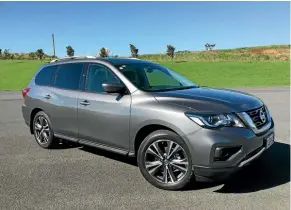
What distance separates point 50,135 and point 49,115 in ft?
1.28

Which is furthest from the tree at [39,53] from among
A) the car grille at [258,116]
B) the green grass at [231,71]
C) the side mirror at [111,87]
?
the car grille at [258,116]

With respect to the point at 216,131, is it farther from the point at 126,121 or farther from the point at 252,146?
the point at 126,121

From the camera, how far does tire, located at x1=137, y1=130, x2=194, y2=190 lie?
4.19m

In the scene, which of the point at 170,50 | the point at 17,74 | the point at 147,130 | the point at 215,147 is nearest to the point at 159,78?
the point at 147,130

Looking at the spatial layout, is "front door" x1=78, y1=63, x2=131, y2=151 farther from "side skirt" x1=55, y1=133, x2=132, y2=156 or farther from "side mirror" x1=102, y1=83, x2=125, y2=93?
"side mirror" x1=102, y1=83, x2=125, y2=93

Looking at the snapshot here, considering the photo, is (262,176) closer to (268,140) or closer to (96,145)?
(268,140)

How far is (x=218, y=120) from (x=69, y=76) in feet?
9.72

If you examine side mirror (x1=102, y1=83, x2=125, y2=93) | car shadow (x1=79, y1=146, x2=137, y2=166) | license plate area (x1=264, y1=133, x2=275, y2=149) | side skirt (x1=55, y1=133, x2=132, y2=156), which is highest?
side mirror (x1=102, y1=83, x2=125, y2=93)

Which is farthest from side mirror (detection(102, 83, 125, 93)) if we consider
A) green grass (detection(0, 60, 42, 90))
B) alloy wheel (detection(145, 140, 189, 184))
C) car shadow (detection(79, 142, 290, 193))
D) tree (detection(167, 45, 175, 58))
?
tree (detection(167, 45, 175, 58))

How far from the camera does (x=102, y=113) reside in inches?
197

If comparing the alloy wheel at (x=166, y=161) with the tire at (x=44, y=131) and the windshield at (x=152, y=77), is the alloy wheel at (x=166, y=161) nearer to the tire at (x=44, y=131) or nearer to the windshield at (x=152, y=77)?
the windshield at (x=152, y=77)

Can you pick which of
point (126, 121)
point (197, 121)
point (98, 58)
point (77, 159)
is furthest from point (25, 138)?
point (197, 121)

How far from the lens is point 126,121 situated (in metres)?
4.70

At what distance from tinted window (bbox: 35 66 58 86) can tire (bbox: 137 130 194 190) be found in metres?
2.68
